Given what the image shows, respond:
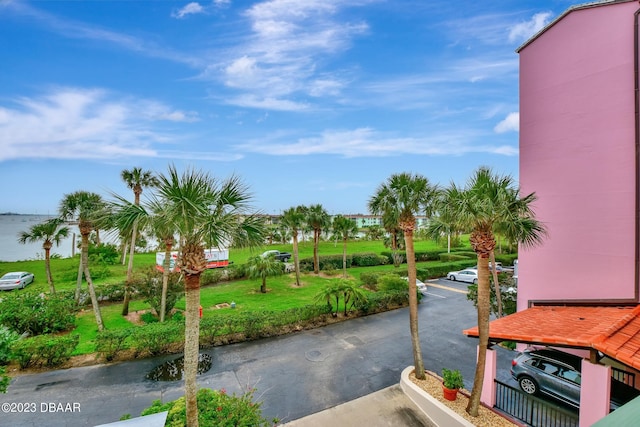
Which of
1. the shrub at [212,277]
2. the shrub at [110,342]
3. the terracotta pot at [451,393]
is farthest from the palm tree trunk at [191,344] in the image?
the shrub at [212,277]

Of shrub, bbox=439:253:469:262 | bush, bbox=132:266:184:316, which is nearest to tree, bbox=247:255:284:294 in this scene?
bush, bbox=132:266:184:316

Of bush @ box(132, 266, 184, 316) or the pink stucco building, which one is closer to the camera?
the pink stucco building

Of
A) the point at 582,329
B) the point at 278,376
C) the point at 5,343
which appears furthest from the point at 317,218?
the point at 5,343

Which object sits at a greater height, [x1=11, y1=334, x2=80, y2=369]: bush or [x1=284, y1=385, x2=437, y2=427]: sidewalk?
[x1=11, y1=334, x2=80, y2=369]: bush

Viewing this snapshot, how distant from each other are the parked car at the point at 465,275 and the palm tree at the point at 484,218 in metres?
20.4

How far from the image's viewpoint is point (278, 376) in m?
10.6

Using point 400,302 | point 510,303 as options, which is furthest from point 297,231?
point 510,303

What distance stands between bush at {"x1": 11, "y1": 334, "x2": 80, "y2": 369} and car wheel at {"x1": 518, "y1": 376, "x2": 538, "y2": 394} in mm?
16230

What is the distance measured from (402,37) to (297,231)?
1740cm

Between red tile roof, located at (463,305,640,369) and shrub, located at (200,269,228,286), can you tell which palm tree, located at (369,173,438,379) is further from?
shrub, located at (200,269,228,286)

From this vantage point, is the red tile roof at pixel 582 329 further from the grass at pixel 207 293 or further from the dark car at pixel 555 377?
the grass at pixel 207 293

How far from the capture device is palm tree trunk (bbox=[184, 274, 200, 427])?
223 inches

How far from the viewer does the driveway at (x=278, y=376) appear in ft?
28.6

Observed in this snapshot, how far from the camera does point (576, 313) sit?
911 centimetres
